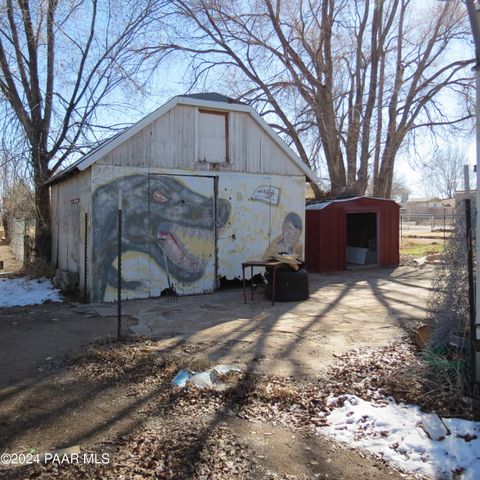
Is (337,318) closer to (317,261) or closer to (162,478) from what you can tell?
(162,478)

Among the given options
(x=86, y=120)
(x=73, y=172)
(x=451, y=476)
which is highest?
(x=86, y=120)

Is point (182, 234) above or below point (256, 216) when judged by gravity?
below

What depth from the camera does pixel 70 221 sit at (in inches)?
479

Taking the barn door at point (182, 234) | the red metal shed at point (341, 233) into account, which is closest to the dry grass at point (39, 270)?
the barn door at point (182, 234)

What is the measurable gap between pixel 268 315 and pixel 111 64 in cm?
1144

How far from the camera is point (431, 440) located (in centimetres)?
384

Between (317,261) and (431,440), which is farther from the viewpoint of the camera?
(317,261)

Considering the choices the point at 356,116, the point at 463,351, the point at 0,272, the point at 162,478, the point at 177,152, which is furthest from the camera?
the point at 356,116

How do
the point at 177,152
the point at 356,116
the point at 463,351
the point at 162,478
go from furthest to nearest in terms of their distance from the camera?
the point at 356,116 < the point at 177,152 < the point at 463,351 < the point at 162,478

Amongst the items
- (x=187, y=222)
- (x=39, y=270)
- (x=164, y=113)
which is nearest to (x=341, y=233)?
(x=187, y=222)

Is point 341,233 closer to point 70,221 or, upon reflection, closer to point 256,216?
point 256,216

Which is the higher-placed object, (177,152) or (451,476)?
(177,152)

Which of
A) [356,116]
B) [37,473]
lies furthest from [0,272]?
[356,116]

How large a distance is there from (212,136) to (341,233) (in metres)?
6.47
